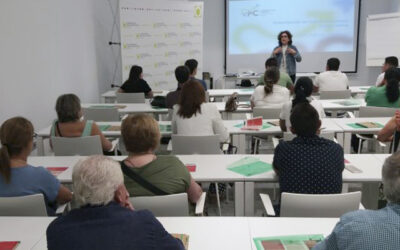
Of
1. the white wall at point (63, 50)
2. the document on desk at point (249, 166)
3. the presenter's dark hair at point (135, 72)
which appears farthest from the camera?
the presenter's dark hair at point (135, 72)

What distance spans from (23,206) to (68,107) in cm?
145

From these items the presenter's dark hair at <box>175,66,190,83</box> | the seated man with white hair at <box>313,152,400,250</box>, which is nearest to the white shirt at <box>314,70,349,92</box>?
the presenter's dark hair at <box>175,66,190,83</box>

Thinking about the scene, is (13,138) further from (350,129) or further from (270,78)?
(270,78)

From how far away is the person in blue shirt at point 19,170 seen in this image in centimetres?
240

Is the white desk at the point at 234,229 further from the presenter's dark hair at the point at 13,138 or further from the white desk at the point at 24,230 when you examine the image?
the presenter's dark hair at the point at 13,138

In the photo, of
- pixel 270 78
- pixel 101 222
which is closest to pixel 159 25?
pixel 270 78

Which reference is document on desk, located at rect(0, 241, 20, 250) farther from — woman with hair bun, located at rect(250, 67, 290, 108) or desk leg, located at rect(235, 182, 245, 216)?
woman with hair bun, located at rect(250, 67, 290, 108)

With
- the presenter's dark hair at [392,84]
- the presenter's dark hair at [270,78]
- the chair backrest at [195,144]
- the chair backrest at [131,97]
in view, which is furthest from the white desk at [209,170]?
the chair backrest at [131,97]

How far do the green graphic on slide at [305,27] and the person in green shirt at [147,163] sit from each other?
25.8ft

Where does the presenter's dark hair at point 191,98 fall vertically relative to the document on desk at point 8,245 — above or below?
above

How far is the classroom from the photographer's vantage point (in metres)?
1.56

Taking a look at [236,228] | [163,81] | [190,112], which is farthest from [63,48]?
[236,228]

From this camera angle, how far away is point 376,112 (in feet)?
15.8

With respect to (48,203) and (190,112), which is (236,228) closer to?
(48,203)
